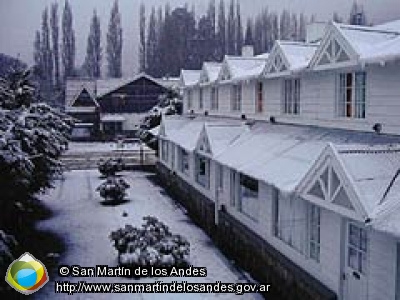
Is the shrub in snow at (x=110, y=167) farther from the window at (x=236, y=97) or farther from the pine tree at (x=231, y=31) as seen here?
the pine tree at (x=231, y=31)

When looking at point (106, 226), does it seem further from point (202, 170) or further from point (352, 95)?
point (352, 95)

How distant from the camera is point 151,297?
36.9ft

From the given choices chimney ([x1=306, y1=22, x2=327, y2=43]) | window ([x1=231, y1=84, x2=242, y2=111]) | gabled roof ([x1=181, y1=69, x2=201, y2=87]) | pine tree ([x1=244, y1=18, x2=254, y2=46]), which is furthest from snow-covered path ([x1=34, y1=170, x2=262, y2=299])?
pine tree ([x1=244, y1=18, x2=254, y2=46])

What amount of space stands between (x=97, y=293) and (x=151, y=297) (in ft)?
4.66

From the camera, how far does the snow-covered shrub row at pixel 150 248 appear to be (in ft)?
41.1

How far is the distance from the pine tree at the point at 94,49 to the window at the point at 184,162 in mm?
58583

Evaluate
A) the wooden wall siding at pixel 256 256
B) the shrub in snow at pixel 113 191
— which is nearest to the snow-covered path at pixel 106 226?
the wooden wall siding at pixel 256 256

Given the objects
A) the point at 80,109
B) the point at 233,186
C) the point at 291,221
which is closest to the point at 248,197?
the point at 233,186

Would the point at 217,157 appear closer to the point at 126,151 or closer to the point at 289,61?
the point at 289,61

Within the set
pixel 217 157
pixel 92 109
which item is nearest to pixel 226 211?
pixel 217 157

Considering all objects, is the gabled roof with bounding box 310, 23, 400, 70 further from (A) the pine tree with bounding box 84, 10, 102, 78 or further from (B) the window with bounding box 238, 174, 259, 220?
(A) the pine tree with bounding box 84, 10, 102, 78

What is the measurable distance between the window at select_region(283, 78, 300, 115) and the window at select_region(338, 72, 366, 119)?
100 inches

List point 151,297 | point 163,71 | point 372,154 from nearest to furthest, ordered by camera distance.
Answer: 1. point 372,154
2. point 151,297
3. point 163,71

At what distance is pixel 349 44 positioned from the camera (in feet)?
36.8
